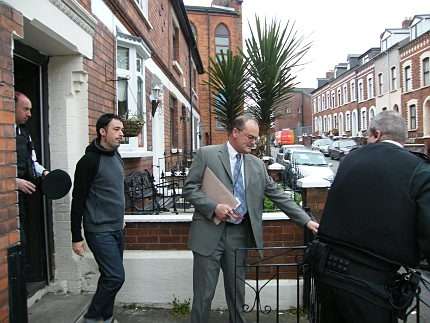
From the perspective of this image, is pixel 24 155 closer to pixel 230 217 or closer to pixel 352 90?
pixel 230 217

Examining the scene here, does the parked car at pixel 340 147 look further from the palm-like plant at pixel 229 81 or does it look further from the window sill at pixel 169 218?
the window sill at pixel 169 218

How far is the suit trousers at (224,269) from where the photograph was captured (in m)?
3.47

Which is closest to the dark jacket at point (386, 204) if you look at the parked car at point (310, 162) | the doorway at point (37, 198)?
the doorway at point (37, 198)

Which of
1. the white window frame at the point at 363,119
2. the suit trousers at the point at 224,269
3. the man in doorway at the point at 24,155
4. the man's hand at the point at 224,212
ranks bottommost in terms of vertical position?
the suit trousers at the point at 224,269

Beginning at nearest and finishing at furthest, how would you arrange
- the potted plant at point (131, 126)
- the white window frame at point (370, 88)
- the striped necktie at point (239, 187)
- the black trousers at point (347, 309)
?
the black trousers at point (347, 309)
the striped necktie at point (239, 187)
the potted plant at point (131, 126)
the white window frame at point (370, 88)

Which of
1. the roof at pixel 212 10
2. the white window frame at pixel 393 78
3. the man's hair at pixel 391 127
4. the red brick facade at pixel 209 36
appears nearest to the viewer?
the man's hair at pixel 391 127

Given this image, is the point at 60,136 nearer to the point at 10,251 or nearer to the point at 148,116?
the point at 10,251

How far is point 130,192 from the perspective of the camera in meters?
5.41

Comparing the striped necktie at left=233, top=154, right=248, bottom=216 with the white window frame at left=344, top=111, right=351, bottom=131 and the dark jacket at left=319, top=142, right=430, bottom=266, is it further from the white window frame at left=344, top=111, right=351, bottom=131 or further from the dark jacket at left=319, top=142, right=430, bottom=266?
the white window frame at left=344, top=111, right=351, bottom=131

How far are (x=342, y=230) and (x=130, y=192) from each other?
350 centimetres

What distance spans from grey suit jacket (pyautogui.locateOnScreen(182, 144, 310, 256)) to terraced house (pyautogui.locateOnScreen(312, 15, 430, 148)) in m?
17.6

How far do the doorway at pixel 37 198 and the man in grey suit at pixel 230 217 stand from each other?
1722 mm

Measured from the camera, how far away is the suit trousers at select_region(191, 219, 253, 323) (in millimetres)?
3471

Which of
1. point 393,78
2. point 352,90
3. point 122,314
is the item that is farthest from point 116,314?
point 352,90
